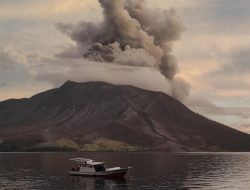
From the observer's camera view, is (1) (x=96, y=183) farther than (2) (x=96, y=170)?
No

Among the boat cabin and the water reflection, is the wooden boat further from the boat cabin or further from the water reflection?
the water reflection

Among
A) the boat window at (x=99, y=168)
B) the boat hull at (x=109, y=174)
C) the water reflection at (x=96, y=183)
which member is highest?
the boat window at (x=99, y=168)

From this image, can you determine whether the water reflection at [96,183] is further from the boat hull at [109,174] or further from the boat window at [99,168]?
the boat window at [99,168]

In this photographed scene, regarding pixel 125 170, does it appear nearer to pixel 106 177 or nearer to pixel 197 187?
pixel 106 177

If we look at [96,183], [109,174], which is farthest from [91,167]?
[96,183]

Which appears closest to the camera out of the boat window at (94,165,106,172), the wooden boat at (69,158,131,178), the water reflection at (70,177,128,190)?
the water reflection at (70,177,128,190)

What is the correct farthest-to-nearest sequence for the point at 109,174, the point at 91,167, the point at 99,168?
the point at 91,167
the point at 99,168
the point at 109,174

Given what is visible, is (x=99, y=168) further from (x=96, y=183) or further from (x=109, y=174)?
(x=96, y=183)

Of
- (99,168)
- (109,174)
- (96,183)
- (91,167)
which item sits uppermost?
(91,167)

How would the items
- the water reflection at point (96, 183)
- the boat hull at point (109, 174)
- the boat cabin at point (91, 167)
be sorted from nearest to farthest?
the water reflection at point (96, 183) → the boat hull at point (109, 174) → the boat cabin at point (91, 167)

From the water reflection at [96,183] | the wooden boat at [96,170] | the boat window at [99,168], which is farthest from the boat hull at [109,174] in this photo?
the water reflection at [96,183]

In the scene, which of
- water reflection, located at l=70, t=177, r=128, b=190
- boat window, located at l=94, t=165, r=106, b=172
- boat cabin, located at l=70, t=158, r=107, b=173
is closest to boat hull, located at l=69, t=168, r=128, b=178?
boat cabin, located at l=70, t=158, r=107, b=173
